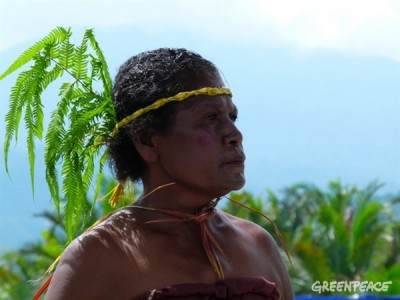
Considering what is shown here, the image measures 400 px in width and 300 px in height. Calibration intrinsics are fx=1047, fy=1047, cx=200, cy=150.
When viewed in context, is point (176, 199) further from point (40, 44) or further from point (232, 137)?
point (40, 44)

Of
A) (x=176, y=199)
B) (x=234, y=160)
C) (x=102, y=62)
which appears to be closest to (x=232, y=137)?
(x=234, y=160)

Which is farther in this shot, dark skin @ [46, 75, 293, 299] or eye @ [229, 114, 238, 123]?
eye @ [229, 114, 238, 123]

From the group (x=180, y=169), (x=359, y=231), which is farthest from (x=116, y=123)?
(x=359, y=231)

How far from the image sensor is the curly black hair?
2031 mm

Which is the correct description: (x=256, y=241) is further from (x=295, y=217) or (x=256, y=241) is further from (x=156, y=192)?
(x=295, y=217)

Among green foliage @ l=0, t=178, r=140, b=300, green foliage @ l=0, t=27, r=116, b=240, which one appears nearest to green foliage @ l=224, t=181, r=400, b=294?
green foliage @ l=0, t=178, r=140, b=300

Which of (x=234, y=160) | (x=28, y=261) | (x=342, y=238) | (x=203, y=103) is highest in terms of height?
(x=203, y=103)

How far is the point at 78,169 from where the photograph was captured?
218cm

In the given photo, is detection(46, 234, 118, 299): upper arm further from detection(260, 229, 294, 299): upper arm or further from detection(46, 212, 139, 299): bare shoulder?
detection(260, 229, 294, 299): upper arm

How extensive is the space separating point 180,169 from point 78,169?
0.29 m

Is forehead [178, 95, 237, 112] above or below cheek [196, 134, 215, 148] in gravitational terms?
above

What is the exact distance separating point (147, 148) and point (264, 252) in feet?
1.08

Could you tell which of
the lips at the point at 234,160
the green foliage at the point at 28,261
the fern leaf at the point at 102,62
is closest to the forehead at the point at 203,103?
the lips at the point at 234,160

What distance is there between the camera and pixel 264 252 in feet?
7.03
